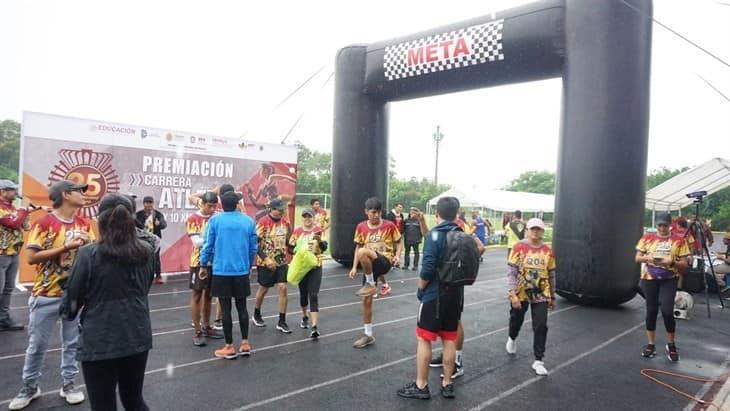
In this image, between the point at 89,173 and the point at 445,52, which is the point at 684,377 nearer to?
the point at 445,52

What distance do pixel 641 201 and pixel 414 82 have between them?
500 cm

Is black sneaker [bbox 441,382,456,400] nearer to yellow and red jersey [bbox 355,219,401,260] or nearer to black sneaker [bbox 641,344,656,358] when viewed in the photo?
yellow and red jersey [bbox 355,219,401,260]

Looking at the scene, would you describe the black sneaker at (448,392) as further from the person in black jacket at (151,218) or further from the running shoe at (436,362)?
the person in black jacket at (151,218)

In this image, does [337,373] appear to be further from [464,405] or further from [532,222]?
[532,222]

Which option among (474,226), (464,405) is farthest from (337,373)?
(474,226)

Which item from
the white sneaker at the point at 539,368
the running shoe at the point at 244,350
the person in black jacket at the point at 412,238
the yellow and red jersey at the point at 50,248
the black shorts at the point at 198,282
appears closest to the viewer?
the yellow and red jersey at the point at 50,248

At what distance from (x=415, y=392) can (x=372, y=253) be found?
188cm

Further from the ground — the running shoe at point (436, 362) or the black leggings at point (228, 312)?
the black leggings at point (228, 312)

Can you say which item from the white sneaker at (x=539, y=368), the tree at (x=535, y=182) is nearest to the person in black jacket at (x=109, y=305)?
the white sneaker at (x=539, y=368)

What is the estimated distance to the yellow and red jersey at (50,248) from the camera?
11.5 feet

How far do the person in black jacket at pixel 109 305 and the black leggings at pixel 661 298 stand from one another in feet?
17.7

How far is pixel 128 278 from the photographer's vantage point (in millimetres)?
2500

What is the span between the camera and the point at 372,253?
5.48 meters

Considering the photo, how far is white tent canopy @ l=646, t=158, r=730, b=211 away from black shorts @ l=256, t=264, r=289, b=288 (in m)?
11.9
